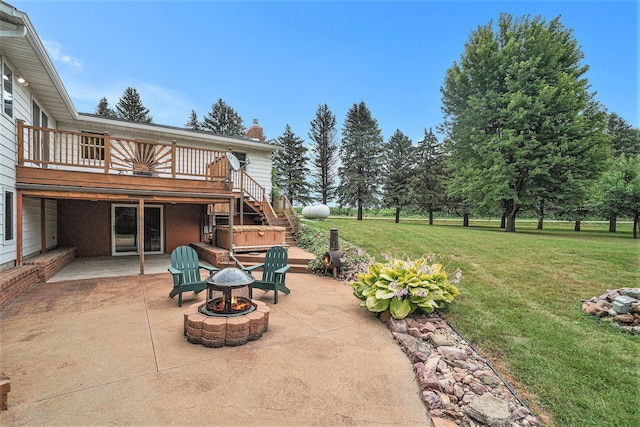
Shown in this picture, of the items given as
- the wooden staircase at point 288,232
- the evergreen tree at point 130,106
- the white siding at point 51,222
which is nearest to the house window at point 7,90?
the white siding at point 51,222

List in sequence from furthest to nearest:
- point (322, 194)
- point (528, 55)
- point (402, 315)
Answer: point (322, 194)
point (528, 55)
point (402, 315)

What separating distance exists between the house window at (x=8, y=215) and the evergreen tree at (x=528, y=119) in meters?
17.4

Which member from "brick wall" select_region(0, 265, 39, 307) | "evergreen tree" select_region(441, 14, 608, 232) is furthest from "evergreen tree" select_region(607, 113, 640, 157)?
"brick wall" select_region(0, 265, 39, 307)

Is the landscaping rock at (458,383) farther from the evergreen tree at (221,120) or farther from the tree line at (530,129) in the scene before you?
the evergreen tree at (221,120)

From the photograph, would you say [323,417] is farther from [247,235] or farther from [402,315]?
[247,235]

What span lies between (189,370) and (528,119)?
→ 17.4 m

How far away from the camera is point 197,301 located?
196 inches

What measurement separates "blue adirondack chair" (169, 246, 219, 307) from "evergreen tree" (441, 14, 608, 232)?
14787 mm

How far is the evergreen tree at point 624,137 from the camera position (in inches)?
1064

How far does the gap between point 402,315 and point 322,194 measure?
79.6 feet

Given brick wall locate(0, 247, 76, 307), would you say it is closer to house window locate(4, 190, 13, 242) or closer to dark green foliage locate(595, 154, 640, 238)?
house window locate(4, 190, 13, 242)

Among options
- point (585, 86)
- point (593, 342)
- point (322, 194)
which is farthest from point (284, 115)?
point (593, 342)

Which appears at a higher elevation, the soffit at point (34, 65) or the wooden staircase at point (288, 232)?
the soffit at point (34, 65)

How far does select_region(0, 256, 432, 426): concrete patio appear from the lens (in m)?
2.23
